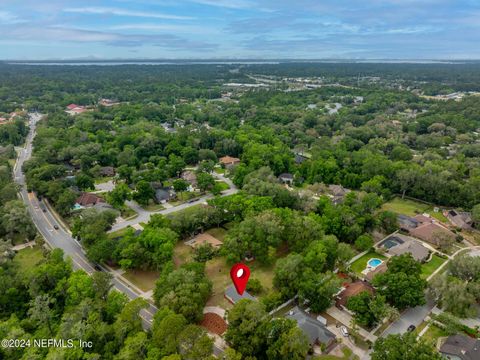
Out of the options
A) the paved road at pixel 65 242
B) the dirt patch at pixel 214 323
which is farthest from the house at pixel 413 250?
the paved road at pixel 65 242

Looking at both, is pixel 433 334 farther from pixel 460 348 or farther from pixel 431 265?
pixel 431 265

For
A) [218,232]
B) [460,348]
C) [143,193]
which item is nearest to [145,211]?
[143,193]

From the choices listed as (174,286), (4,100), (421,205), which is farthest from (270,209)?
(4,100)

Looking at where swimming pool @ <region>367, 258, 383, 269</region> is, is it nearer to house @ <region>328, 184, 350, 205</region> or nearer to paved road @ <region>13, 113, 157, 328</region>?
house @ <region>328, 184, 350, 205</region>

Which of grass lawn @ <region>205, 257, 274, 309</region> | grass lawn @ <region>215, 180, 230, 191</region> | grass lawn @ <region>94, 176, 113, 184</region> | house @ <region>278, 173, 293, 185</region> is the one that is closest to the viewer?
grass lawn @ <region>205, 257, 274, 309</region>

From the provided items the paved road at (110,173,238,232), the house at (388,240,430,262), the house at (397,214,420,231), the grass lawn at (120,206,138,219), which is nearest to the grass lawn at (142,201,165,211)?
the paved road at (110,173,238,232)

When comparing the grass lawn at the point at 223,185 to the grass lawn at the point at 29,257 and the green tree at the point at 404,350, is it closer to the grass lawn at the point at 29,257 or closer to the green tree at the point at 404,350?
the grass lawn at the point at 29,257
